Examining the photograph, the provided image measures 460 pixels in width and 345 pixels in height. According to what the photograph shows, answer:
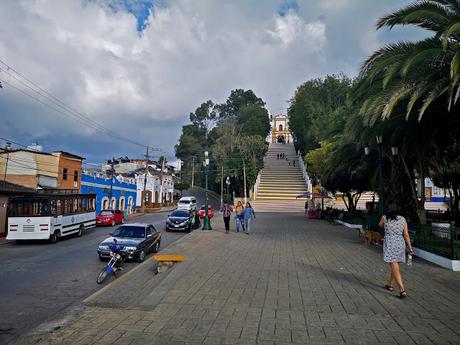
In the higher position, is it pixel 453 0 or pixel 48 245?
pixel 453 0

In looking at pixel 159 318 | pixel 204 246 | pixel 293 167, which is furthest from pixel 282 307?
pixel 293 167

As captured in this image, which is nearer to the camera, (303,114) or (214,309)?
(214,309)

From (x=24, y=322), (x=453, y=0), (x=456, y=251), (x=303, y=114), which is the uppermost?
(x=303, y=114)

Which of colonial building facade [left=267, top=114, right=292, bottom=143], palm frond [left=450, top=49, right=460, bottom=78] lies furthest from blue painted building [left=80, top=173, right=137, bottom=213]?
colonial building facade [left=267, top=114, right=292, bottom=143]

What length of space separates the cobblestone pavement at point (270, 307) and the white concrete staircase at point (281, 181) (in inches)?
1799

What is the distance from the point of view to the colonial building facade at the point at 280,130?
12494cm

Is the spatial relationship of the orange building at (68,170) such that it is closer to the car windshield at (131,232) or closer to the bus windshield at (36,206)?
the bus windshield at (36,206)

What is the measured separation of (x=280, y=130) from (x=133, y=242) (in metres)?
115

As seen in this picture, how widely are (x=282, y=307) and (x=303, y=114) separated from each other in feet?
205

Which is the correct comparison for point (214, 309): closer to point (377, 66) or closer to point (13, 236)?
point (377, 66)

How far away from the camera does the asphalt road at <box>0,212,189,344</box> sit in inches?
290

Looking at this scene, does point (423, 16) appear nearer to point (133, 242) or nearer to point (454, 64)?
point (454, 64)

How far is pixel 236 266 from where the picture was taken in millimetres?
11352

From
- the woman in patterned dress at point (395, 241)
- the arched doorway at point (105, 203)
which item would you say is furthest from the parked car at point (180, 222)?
the arched doorway at point (105, 203)
